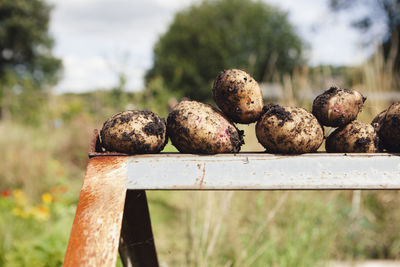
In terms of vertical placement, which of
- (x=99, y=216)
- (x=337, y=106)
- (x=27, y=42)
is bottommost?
(x=99, y=216)

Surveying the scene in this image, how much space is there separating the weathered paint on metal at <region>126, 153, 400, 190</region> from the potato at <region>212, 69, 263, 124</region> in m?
0.29

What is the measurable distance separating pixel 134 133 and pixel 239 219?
8.10 feet

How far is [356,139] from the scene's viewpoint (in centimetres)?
126

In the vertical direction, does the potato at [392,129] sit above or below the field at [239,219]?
above

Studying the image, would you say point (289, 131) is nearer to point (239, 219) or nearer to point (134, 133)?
point (134, 133)

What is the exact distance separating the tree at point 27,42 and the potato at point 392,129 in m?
19.9

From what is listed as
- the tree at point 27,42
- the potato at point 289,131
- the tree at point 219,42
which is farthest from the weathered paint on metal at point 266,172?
the tree at point 219,42

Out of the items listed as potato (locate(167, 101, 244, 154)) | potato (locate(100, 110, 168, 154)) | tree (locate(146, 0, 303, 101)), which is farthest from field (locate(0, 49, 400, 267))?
tree (locate(146, 0, 303, 101))

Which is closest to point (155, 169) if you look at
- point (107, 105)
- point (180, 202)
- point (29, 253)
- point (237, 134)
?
point (237, 134)

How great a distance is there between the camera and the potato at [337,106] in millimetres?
1291

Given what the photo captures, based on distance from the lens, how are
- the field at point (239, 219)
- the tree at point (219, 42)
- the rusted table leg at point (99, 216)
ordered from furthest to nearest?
the tree at point (219, 42), the field at point (239, 219), the rusted table leg at point (99, 216)

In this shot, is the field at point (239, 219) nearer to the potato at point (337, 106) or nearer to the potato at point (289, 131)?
the potato at point (289, 131)

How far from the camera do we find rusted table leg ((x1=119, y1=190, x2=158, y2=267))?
1431 mm

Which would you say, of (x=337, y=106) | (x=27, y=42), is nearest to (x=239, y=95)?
(x=337, y=106)
